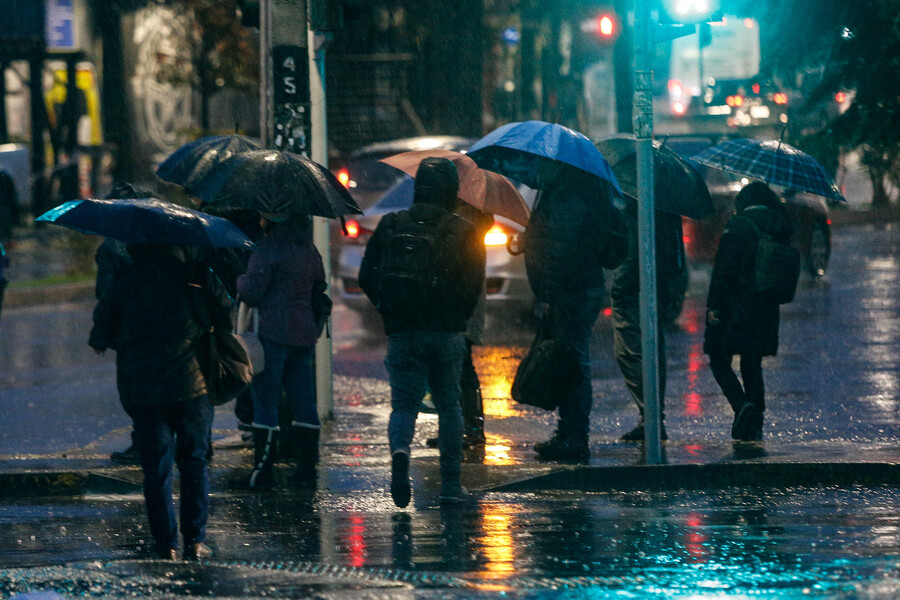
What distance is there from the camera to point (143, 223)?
6.11 meters

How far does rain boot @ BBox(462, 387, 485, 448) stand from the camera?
9.05m

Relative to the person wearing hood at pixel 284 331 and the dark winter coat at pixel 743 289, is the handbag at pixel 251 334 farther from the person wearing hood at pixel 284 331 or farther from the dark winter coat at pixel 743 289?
the dark winter coat at pixel 743 289

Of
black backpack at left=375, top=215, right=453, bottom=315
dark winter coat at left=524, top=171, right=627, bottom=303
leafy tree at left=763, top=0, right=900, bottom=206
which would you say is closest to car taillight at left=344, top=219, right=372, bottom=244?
leafy tree at left=763, top=0, right=900, bottom=206

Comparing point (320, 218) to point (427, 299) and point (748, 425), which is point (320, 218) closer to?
point (427, 299)

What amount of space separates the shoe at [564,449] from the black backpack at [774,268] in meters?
1.45

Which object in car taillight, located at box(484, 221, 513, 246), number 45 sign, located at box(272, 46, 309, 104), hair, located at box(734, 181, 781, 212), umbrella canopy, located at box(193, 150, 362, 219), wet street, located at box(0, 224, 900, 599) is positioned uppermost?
number 45 sign, located at box(272, 46, 309, 104)

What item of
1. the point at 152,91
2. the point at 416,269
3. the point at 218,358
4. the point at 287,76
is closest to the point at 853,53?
the point at 287,76

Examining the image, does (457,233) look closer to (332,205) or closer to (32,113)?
(332,205)

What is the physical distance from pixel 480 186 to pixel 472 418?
4.75 feet

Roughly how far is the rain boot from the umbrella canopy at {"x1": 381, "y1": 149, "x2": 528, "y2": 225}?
112cm

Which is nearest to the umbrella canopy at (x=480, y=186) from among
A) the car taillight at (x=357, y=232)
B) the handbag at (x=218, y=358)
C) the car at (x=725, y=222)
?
the handbag at (x=218, y=358)

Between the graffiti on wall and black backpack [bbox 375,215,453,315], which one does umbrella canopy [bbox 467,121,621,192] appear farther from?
the graffiti on wall

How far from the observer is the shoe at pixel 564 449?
335 inches

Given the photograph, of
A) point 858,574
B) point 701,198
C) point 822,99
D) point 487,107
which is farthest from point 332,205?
point 487,107
